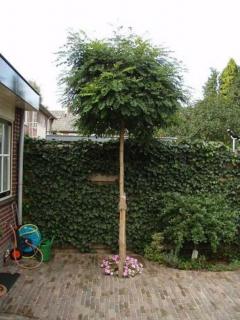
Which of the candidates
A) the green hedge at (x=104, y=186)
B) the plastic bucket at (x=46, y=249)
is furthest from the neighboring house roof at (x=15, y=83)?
the plastic bucket at (x=46, y=249)

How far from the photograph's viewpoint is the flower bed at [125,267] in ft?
17.6

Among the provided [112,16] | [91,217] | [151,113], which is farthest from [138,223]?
[112,16]

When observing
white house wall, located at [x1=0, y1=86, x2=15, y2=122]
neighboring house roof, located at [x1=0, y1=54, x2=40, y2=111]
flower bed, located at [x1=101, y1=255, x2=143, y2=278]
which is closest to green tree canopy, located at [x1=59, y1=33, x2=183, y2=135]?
neighboring house roof, located at [x1=0, y1=54, x2=40, y2=111]

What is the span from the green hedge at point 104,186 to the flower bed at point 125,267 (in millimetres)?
692

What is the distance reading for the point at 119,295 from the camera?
15.0 ft

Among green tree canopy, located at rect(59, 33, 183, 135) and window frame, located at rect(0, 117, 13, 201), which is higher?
green tree canopy, located at rect(59, 33, 183, 135)

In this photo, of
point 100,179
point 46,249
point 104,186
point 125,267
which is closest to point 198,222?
point 125,267

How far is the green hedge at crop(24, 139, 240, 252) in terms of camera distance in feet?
21.4

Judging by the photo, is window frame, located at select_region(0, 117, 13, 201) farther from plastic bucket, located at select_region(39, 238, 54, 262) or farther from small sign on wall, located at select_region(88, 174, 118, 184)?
small sign on wall, located at select_region(88, 174, 118, 184)

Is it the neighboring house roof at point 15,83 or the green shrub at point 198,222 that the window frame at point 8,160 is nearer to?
the neighboring house roof at point 15,83

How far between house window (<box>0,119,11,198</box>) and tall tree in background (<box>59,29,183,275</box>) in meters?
1.26

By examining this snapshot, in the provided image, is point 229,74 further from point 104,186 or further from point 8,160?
point 8,160

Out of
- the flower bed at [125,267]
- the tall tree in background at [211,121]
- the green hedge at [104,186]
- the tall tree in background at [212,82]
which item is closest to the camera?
the flower bed at [125,267]

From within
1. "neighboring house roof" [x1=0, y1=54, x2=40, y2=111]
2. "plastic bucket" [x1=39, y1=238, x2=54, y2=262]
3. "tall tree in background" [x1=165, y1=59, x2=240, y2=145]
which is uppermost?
"tall tree in background" [x1=165, y1=59, x2=240, y2=145]
